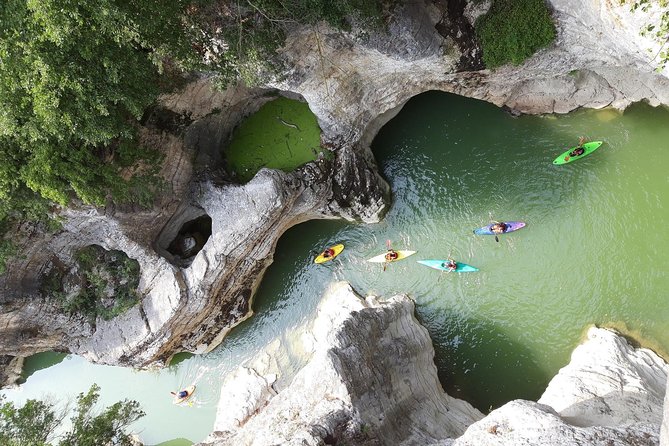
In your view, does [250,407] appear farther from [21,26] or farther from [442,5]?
[442,5]

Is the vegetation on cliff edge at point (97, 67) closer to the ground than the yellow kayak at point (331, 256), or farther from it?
farther from it

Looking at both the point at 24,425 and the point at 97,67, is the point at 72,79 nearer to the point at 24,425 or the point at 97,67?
the point at 97,67

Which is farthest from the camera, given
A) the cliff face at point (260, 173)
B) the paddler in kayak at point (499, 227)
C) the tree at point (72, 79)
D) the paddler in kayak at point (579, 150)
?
the paddler in kayak at point (499, 227)

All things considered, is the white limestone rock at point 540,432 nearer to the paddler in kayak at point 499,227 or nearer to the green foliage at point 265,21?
the paddler in kayak at point 499,227

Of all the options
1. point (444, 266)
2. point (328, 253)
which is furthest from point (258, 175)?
point (444, 266)

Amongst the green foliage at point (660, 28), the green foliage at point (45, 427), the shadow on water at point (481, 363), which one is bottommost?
the shadow on water at point (481, 363)

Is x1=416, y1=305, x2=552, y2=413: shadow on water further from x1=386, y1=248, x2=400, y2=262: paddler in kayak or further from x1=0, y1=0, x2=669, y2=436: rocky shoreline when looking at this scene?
x1=0, y1=0, x2=669, y2=436: rocky shoreline

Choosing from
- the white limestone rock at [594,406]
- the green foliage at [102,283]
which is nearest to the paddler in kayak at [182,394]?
the green foliage at [102,283]

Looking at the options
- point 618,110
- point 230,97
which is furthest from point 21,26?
point 618,110

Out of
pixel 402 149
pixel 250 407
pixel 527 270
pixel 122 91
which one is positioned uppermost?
pixel 122 91
